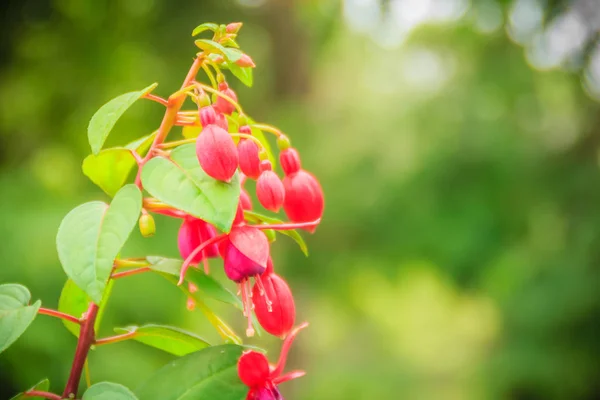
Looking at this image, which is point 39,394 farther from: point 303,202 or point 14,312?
point 303,202

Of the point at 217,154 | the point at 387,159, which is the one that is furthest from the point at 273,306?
the point at 387,159

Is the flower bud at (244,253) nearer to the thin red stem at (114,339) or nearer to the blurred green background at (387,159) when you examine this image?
the thin red stem at (114,339)

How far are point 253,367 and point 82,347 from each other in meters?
0.10

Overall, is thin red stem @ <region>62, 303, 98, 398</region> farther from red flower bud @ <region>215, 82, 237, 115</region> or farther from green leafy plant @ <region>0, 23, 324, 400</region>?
red flower bud @ <region>215, 82, 237, 115</region>

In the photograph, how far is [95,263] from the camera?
34cm

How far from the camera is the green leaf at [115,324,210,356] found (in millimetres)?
433

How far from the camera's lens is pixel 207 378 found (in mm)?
387

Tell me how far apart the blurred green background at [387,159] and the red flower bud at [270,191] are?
3.97 feet

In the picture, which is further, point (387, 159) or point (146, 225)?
point (387, 159)

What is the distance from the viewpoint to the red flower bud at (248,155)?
1.28 ft

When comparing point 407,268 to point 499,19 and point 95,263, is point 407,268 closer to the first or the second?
point 499,19

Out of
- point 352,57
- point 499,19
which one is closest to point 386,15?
point 499,19

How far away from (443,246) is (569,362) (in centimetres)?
57

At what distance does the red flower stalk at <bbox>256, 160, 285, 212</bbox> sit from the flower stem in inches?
4.7
